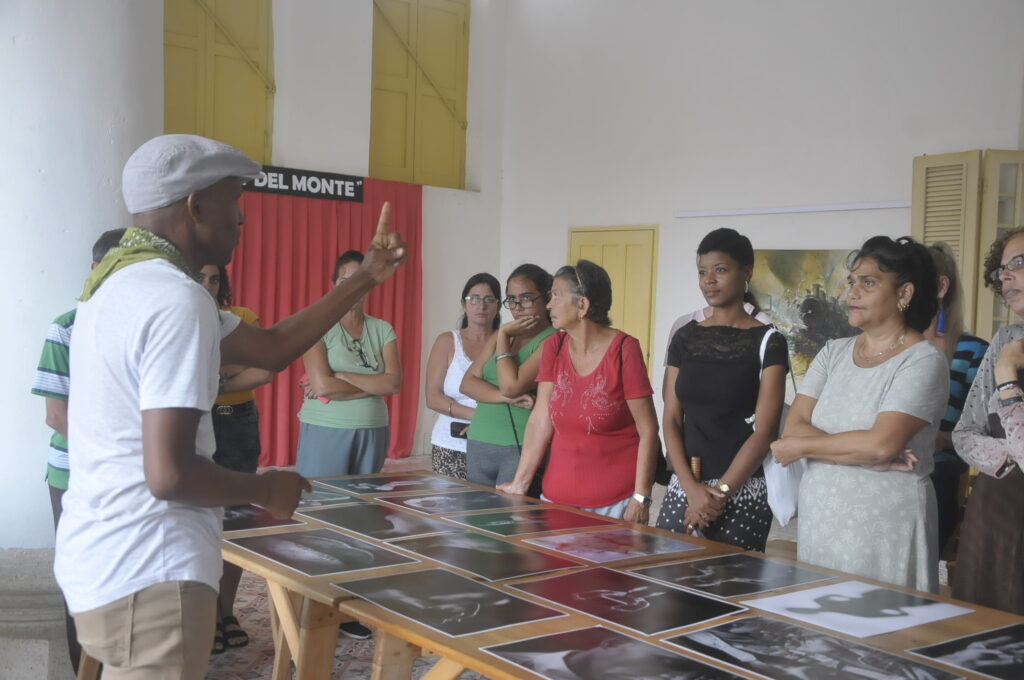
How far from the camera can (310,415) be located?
13.6 ft

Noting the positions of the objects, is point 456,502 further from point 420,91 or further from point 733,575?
point 420,91

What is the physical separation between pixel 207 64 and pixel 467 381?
5.63 meters

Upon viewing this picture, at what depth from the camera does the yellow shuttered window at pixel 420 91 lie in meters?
9.36

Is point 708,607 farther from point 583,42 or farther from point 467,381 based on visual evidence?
point 583,42

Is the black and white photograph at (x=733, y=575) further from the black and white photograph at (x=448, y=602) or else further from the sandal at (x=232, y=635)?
the sandal at (x=232, y=635)

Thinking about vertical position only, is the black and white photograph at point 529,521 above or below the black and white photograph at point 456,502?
above

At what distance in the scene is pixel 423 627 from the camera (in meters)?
1.85

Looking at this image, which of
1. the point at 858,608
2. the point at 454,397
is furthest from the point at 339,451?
the point at 858,608

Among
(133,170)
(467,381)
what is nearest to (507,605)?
(133,170)

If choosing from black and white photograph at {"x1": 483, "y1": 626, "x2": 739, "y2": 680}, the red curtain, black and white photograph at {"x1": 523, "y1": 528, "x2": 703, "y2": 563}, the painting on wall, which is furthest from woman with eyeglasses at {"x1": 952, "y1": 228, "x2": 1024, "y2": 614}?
the red curtain

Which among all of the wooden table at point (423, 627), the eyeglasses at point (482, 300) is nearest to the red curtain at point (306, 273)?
the eyeglasses at point (482, 300)

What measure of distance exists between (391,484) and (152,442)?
6.55ft

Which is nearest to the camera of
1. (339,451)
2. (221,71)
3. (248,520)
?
(248,520)

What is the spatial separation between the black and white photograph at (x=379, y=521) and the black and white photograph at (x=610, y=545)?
310 mm
